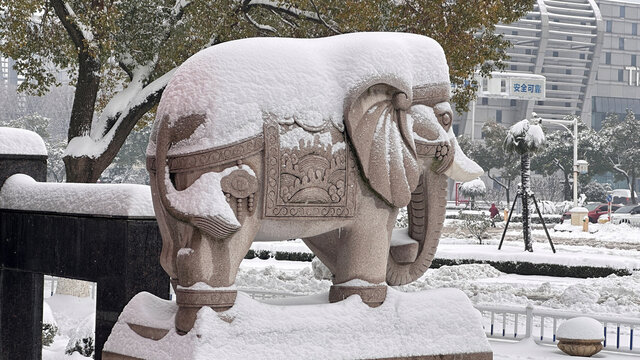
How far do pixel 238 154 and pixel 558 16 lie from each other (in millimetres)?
69598

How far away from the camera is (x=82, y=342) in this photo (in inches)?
283

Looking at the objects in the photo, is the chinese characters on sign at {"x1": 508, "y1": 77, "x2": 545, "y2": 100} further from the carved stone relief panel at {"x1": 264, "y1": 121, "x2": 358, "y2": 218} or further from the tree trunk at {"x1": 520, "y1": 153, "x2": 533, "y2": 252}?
the carved stone relief panel at {"x1": 264, "y1": 121, "x2": 358, "y2": 218}

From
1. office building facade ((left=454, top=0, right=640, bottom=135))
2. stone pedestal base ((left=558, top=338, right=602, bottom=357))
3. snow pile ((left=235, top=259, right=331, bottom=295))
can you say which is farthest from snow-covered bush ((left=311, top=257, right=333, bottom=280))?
office building facade ((left=454, top=0, right=640, bottom=135))

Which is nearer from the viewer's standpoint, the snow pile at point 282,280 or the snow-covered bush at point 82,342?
the snow-covered bush at point 82,342

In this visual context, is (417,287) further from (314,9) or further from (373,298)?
(373,298)

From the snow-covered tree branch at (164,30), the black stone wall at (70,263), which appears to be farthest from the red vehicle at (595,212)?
the black stone wall at (70,263)

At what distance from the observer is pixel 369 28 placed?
34.1 feet

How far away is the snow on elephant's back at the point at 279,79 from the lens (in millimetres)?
3352

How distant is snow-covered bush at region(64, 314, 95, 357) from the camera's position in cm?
716

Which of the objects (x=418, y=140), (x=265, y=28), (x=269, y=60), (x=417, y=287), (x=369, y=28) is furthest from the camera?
(x=417, y=287)

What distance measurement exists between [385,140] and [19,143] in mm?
3509

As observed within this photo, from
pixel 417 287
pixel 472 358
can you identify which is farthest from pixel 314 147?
pixel 417 287

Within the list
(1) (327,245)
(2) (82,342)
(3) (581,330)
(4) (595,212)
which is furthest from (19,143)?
(4) (595,212)

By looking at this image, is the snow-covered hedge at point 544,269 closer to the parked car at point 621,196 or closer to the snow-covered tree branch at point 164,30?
the snow-covered tree branch at point 164,30
